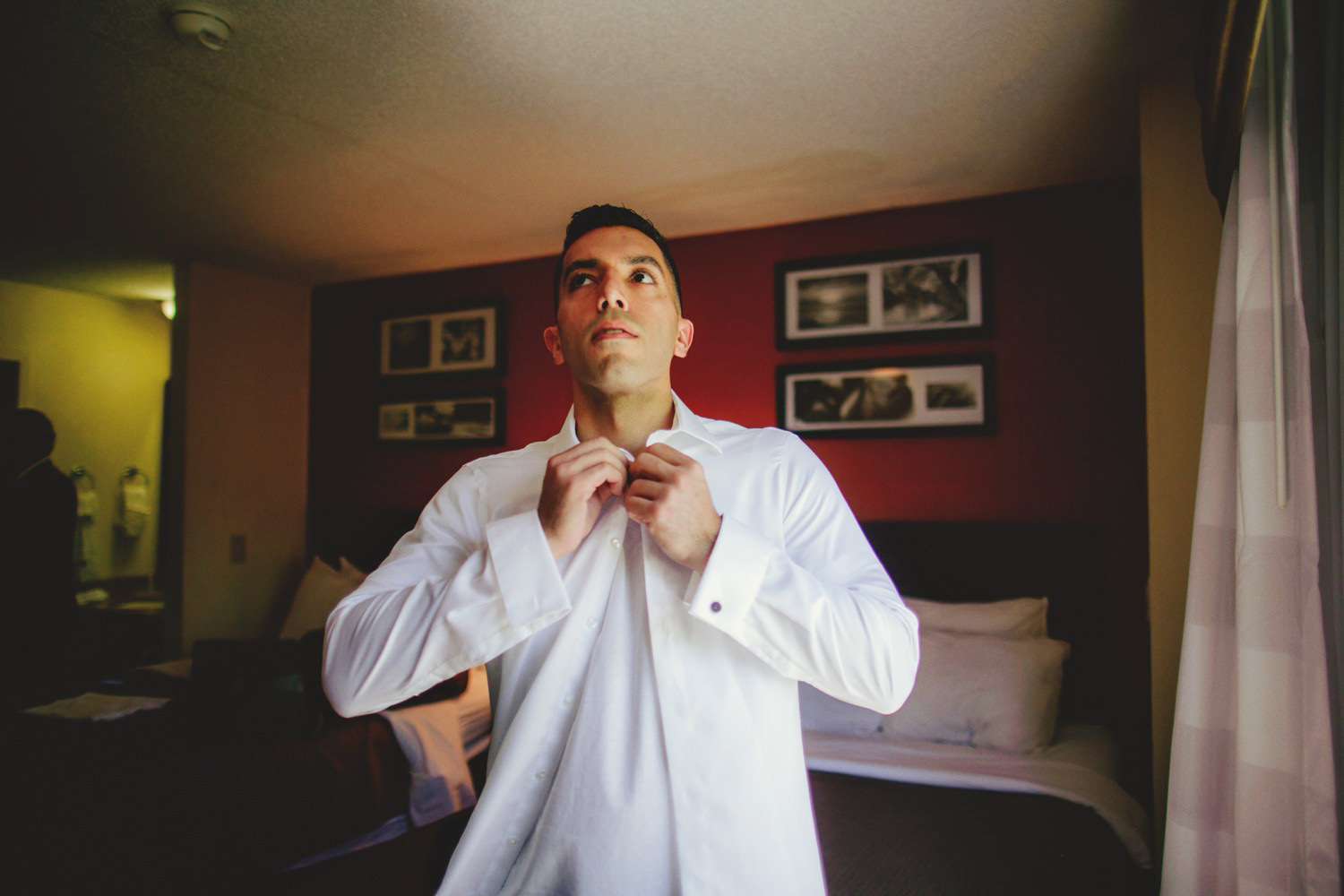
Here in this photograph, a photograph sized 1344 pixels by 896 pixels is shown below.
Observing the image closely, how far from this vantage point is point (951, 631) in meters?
2.71

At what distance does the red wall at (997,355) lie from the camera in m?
2.88

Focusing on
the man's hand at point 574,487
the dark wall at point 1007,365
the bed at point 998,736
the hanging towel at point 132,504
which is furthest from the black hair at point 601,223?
the hanging towel at point 132,504

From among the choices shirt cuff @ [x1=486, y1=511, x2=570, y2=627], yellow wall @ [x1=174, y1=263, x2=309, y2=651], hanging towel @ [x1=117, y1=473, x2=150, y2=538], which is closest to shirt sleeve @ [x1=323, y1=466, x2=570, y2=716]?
shirt cuff @ [x1=486, y1=511, x2=570, y2=627]

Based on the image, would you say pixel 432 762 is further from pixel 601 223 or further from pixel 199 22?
pixel 199 22

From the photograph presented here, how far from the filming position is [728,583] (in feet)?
3.23

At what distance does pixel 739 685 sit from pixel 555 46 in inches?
67.9

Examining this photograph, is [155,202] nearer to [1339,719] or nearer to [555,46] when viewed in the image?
[555,46]

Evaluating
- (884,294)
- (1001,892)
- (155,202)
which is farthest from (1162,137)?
(155,202)

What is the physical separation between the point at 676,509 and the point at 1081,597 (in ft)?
7.79

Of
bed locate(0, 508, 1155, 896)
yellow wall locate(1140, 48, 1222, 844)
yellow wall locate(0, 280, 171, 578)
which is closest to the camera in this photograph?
bed locate(0, 508, 1155, 896)

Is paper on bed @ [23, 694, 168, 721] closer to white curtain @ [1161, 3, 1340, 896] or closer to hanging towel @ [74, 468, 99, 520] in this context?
hanging towel @ [74, 468, 99, 520]

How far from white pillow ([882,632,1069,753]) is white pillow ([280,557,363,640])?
266cm

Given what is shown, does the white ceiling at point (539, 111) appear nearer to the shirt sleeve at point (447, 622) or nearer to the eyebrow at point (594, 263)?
the eyebrow at point (594, 263)

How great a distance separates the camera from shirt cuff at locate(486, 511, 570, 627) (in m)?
1.02
